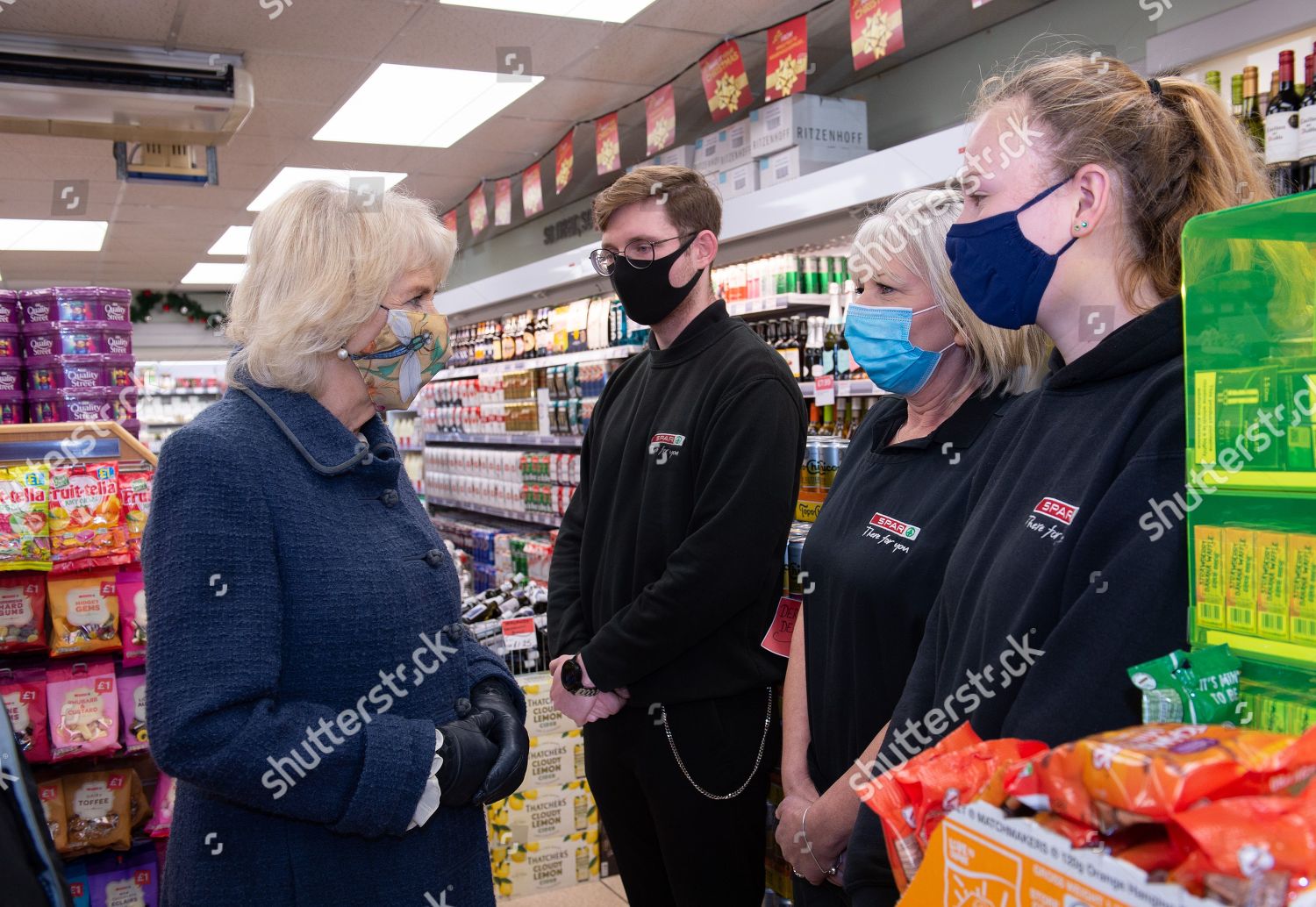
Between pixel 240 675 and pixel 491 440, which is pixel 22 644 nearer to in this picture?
pixel 240 675

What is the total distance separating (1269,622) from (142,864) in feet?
11.0

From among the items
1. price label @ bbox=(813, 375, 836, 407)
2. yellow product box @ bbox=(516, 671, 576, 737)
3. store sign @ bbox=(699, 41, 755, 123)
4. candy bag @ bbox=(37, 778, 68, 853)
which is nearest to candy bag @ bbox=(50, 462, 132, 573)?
candy bag @ bbox=(37, 778, 68, 853)

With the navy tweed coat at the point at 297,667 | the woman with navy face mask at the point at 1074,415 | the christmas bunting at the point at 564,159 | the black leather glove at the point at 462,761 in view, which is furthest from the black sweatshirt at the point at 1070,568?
the christmas bunting at the point at 564,159

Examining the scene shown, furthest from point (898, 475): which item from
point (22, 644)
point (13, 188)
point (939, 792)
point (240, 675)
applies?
point (13, 188)

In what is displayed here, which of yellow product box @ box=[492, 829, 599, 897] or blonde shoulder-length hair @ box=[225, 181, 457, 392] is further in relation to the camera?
yellow product box @ box=[492, 829, 599, 897]

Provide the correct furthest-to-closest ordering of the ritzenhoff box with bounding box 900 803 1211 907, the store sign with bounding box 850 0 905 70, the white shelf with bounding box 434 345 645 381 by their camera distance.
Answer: the white shelf with bounding box 434 345 645 381 < the store sign with bounding box 850 0 905 70 < the ritzenhoff box with bounding box 900 803 1211 907

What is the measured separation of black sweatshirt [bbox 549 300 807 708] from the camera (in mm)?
2252

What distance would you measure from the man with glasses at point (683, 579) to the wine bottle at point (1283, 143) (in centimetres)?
168

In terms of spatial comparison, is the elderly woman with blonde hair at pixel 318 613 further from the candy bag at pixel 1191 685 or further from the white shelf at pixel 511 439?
the white shelf at pixel 511 439

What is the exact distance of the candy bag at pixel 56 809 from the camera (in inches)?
116

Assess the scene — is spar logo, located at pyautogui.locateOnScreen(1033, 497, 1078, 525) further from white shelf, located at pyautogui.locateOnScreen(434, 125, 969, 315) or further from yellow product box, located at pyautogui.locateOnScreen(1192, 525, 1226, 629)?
white shelf, located at pyautogui.locateOnScreen(434, 125, 969, 315)

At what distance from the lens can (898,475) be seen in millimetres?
1965

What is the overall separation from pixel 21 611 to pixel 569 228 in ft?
22.7

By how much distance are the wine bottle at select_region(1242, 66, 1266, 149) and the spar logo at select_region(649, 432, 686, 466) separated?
2227 mm
